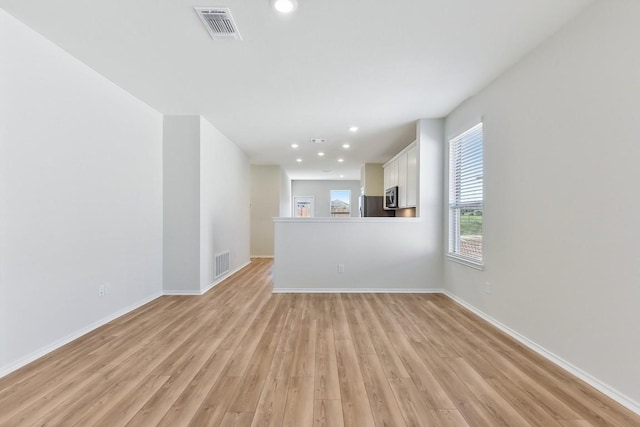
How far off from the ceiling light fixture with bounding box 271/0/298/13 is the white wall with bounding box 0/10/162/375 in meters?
2.05

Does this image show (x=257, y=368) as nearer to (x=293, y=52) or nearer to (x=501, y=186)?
(x=293, y=52)

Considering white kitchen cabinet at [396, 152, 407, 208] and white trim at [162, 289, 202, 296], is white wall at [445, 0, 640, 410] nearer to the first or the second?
white kitchen cabinet at [396, 152, 407, 208]

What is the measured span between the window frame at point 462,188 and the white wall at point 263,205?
5.21m

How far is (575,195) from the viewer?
82.7 inches

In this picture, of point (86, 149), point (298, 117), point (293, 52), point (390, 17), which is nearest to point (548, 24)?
point (390, 17)

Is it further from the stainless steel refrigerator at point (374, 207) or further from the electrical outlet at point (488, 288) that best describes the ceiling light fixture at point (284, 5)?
the stainless steel refrigerator at point (374, 207)

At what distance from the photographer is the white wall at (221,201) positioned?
14.3ft

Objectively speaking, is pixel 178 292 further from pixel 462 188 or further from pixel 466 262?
pixel 462 188

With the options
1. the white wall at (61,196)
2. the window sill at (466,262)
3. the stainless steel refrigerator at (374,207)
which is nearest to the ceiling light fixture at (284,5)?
the white wall at (61,196)

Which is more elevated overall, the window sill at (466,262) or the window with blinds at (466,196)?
the window with blinds at (466,196)

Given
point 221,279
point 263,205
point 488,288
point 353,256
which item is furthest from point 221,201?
point 488,288

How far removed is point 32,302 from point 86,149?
1.48 m

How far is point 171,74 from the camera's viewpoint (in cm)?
294

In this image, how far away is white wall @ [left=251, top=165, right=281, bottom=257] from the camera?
813 centimetres
